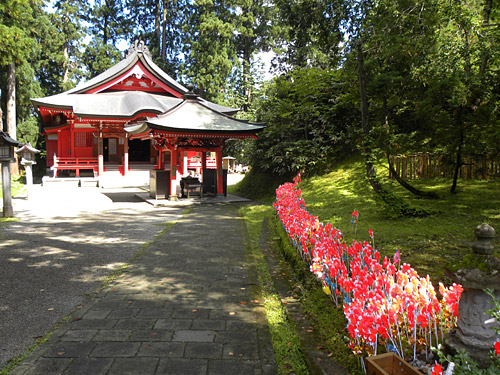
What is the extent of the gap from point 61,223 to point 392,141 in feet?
28.4

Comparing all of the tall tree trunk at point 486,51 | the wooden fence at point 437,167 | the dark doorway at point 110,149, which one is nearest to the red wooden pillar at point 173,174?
the wooden fence at point 437,167

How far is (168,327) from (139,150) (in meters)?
24.7

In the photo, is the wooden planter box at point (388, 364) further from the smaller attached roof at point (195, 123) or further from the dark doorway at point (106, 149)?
the dark doorway at point (106, 149)

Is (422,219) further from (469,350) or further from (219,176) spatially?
(219,176)

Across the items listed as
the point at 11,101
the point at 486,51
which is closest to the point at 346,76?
the point at 486,51

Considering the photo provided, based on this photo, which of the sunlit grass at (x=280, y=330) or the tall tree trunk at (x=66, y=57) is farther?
the tall tree trunk at (x=66, y=57)

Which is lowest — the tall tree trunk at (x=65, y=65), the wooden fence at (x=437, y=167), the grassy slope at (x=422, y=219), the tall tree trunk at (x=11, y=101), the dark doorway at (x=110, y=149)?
the grassy slope at (x=422, y=219)

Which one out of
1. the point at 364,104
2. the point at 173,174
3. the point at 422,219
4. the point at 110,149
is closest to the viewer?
the point at 422,219

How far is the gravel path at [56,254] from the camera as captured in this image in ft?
12.7

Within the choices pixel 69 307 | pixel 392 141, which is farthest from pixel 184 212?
pixel 69 307

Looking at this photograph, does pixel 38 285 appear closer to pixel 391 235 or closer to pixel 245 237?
pixel 245 237

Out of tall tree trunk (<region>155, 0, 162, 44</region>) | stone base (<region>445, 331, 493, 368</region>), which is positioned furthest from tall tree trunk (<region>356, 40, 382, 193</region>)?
tall tree trunk (<region>155, 0, 162, 44</region>)

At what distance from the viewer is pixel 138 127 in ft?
52.5

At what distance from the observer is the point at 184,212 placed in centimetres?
1188
